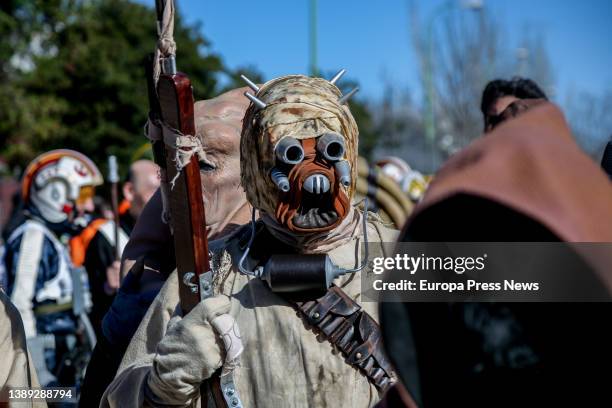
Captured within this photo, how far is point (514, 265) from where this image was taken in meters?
1.43

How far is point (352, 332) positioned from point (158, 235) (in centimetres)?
124

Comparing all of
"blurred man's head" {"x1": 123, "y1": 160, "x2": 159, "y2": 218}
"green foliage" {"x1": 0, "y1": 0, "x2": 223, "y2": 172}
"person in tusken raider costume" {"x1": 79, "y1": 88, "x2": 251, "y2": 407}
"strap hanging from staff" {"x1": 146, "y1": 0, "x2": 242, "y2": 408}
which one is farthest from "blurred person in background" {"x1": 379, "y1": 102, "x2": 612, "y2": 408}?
"green foliage" {"x1": 0, "y1": 0, "x2": 223, "y2": 172}

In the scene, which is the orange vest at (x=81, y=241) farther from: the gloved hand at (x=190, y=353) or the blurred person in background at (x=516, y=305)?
the blurred person in background at (x=516, y=305)

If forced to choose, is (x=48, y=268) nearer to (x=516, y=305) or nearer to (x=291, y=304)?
(x=291, y=304)

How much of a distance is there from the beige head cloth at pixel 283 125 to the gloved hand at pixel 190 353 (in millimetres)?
389

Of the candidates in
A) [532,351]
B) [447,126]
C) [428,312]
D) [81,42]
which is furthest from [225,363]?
[447,126]

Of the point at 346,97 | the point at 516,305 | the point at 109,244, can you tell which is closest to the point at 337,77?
the point at 346,97

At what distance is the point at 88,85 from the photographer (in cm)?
2173

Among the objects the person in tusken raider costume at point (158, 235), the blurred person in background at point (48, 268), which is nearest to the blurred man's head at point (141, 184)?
the blurred person in background at point (48, 268)

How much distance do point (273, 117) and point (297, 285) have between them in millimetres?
485

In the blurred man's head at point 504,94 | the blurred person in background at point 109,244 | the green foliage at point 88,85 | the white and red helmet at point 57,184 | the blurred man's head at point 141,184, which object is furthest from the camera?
the green foliage at point 88,85

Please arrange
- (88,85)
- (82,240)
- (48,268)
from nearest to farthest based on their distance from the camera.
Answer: (48,268)
(82,240)
(88,85)

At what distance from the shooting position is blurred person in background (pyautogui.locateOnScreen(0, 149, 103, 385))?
6832 millimetres

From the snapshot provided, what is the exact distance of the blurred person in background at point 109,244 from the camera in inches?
254
